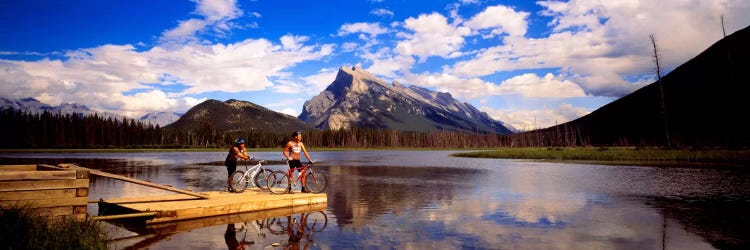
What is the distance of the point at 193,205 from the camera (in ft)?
53.5

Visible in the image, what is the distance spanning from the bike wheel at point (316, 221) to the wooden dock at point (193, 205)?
5.48 ft

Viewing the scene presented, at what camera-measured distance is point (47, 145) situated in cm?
17812

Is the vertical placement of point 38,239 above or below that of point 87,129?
below

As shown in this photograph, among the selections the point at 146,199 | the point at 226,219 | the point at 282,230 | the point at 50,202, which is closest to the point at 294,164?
the point at 226,219

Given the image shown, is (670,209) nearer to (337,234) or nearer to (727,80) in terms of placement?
(337,234)

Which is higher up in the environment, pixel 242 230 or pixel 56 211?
pixel 56 211

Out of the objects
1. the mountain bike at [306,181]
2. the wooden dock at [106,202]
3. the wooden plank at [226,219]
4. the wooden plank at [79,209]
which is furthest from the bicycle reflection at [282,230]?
the wooden plank at [79,209]

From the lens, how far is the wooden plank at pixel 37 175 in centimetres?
1202

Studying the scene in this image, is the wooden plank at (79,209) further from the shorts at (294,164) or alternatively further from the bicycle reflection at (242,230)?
the shorts at (294,164)

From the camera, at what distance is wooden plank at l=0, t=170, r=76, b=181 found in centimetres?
Result: 1202

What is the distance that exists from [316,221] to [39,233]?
8262mm

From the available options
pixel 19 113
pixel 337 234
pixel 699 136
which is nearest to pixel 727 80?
pixel 699 136

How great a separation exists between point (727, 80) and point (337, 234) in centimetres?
21891

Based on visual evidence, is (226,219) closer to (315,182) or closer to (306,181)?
(306,181)
